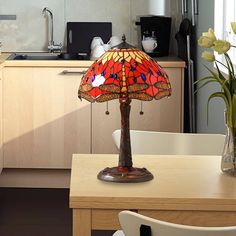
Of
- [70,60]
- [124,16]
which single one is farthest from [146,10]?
[70,60]

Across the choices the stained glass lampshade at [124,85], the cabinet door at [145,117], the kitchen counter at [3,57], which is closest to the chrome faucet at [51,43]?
the kitchen counter at [3,57]

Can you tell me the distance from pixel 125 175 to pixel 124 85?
30cm

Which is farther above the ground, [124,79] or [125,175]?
[124,79]

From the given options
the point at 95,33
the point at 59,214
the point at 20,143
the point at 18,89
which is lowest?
the point at 59,214

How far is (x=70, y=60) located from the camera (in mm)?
5324

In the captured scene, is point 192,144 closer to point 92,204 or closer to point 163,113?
point 92,204

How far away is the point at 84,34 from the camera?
5.82m

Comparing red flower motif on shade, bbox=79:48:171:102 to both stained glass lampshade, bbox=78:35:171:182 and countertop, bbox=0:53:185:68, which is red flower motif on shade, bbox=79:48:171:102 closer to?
stained glass lampshade, bbox=78:35:171:182

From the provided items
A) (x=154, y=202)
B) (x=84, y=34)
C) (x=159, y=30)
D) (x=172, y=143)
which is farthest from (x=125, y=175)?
(x=84, y=34)

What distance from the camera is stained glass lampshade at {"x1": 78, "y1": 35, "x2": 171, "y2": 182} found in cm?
224

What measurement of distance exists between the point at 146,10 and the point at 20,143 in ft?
5.11

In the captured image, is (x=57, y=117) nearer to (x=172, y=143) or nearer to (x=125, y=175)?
(x=172, y=143)

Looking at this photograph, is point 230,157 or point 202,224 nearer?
point 202,224

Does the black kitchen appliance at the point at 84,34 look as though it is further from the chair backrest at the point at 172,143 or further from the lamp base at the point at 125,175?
the lamp base at the point at 125,175
